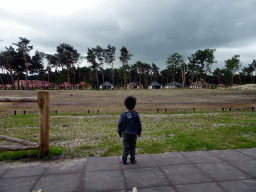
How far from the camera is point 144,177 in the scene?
291 cm

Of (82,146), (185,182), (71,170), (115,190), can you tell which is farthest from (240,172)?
(82,146)

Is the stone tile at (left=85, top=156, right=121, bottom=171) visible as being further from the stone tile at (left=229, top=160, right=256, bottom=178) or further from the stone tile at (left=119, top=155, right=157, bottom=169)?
the stone tile at (left=229, top=160, right=256, bottom=178)

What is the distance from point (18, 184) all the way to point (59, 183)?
663mm

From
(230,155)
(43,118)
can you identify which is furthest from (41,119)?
(230,155)

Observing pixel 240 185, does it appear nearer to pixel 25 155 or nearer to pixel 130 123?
pixel 130 123

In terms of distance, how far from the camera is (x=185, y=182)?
275 centimetres

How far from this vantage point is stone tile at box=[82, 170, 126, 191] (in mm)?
2608

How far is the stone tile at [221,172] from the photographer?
114 inches

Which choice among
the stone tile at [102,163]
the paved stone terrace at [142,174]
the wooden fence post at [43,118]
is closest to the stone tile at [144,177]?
the paved stone terrace at [142,174]

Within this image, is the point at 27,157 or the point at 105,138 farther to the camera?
the point at 105,138

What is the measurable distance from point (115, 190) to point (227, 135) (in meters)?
4.60

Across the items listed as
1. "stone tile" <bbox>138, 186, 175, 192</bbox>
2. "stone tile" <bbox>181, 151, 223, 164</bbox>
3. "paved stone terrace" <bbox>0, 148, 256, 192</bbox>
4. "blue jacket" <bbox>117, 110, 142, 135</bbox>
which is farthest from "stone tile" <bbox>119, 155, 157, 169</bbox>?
"stone tile" <bbox>181, 151, 223, 164</bbox>

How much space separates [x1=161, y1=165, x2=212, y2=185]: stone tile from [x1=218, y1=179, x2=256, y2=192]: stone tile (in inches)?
9.8

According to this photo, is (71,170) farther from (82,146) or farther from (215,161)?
(215,161)
